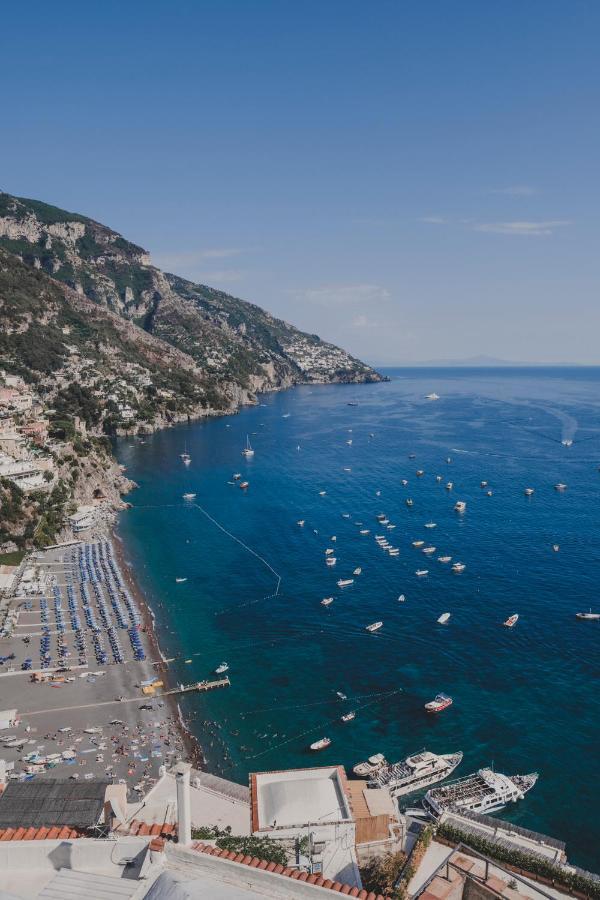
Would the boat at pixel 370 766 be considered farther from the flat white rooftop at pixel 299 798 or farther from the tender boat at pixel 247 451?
the tender boat at pixel 247 451

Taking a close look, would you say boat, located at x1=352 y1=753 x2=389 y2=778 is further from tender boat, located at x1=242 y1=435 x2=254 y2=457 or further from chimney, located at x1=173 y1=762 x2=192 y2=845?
tender boat, located at x1=242 y1=435 x2=254 y2=457

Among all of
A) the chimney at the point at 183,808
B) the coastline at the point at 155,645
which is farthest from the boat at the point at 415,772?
the chimney at the point at 183,808

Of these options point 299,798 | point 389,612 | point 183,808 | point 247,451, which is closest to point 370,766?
point 299,798

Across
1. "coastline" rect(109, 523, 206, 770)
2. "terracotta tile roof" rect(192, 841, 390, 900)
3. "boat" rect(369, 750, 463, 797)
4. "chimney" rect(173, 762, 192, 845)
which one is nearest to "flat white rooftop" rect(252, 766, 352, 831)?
"chimney" rect(173, 762, 192, 845)

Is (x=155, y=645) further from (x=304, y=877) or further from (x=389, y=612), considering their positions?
(x=304, y=877)

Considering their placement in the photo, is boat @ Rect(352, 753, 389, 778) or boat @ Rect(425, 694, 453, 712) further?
boat @ Rect(425, 694, 453, 712)
